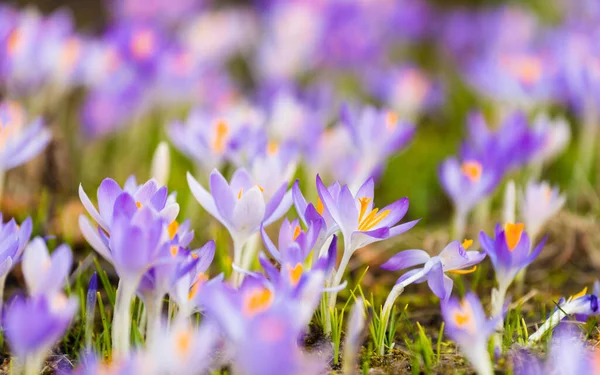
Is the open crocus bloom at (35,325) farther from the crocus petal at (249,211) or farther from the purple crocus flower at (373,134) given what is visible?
the purple crocus flower at (373,134)

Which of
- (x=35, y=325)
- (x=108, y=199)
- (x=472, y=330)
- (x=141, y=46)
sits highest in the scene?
(x=141, y=46)

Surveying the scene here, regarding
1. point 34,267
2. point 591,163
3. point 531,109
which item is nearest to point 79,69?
point 34,267

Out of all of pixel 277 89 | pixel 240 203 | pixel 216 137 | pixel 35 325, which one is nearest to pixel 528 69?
pixel 277 89

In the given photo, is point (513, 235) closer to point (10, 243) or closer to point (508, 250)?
point (508, 250)

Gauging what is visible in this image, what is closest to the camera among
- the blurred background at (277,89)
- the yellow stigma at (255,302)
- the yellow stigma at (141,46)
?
the yellow stigma at (255,302)

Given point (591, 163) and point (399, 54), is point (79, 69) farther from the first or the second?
point (399, 54)

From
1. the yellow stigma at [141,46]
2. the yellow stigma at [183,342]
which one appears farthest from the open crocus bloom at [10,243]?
the yellow stigma at [141,46]

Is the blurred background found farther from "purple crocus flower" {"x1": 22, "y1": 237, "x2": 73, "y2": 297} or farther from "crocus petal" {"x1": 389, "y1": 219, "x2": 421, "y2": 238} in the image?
"purple crocus flower" {"x1": 22, "y1": 237, "x2": 73, "y2": 297}
